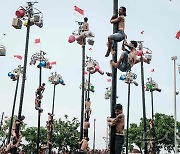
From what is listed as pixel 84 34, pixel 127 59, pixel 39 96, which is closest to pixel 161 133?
pixel 39 96

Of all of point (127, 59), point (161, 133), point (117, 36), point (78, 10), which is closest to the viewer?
point (117, 36)

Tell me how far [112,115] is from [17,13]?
Answer: 1267 centimetres

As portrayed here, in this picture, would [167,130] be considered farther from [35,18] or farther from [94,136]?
[35,18]

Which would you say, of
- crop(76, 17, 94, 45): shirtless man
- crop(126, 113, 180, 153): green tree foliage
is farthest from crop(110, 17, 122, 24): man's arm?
crop(126, 113, 180, 153): green tree foliage

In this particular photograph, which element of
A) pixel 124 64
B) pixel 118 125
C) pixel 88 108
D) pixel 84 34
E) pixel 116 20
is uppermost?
pixel 84 34

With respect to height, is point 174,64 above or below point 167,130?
above

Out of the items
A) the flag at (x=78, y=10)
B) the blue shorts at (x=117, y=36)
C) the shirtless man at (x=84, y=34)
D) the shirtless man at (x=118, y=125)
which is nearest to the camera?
the shirtless man at (x=118, y=125)

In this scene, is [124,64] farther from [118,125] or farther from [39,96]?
[39,96]

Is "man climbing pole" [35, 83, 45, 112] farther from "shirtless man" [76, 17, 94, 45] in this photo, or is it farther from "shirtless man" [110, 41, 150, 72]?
"shirtless man" [110, 41, 150, 72]

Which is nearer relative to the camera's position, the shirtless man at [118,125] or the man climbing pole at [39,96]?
the shirtless man at [118,125]

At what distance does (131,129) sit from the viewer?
53.4 m

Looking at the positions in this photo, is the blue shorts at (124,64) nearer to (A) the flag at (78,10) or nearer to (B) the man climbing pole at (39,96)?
(A) the flag at (78,10)

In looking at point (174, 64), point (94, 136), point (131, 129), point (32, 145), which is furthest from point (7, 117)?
point (174, 64)

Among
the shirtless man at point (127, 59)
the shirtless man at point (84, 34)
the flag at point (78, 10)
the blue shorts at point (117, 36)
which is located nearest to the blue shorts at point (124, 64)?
the shirtless man at point (127, 59)
